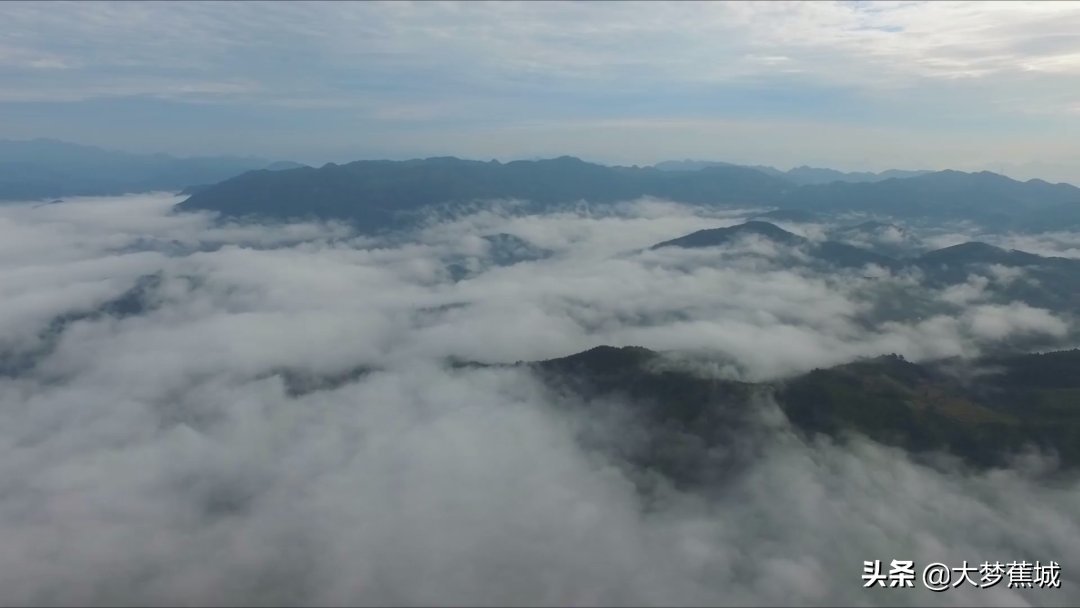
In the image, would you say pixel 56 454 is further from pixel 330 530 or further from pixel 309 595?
pixel 309 595

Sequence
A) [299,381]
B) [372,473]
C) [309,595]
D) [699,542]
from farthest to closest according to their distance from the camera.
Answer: [299,381] → [372,473] → [699,542] → [309,595]

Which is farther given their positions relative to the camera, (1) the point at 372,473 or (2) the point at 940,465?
(1) the point at 372,473

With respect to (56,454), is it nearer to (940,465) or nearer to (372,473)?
(372,473)

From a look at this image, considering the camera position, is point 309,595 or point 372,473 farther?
point 372,473

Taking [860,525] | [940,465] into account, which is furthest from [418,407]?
[940,465]

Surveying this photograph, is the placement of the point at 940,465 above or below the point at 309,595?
above

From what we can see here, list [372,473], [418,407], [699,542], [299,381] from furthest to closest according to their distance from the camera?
[299,381] < [418,407] < [372,473] < [699,542]

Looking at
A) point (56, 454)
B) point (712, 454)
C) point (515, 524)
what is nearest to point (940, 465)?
point (712, 454)

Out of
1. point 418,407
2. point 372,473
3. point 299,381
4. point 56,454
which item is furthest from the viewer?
point 299,381


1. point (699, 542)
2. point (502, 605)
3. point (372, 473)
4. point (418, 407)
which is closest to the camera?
point (502, 605)
